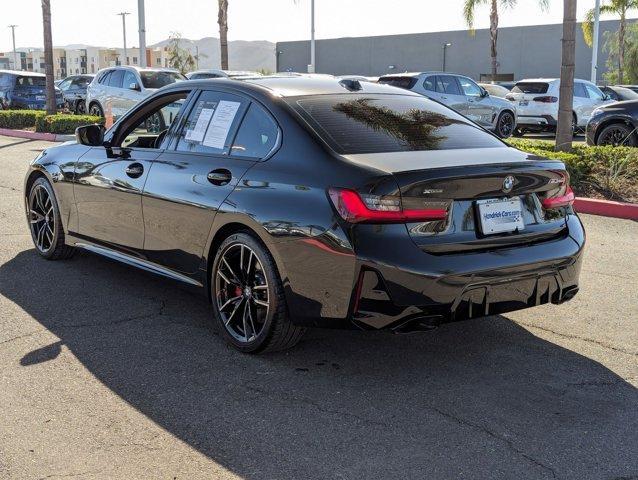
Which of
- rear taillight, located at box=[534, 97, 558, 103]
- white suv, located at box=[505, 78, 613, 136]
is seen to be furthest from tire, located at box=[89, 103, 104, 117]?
rear taillight, located at box=[534, 97, 558, 103]

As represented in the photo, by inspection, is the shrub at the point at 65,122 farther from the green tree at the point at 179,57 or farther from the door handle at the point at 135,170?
the green tree at the point at 179,57

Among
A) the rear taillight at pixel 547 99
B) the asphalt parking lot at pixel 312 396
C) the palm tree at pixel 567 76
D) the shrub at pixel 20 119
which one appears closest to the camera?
the asphalt parking lot at pixel 312 396

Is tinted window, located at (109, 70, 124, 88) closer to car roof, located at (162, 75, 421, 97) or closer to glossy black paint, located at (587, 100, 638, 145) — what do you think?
glossy black paint, located at (587, 100, 638, 145)

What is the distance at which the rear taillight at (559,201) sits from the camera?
14.8ft

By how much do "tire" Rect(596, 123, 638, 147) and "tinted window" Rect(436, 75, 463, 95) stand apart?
6636 mm

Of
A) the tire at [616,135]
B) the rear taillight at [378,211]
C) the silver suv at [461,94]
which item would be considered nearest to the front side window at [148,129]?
the rear taillight at [378,211]

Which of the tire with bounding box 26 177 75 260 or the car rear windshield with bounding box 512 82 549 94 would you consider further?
the car rear windshield with bounding box 512 82 549 94

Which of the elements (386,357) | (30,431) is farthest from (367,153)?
(30,431)

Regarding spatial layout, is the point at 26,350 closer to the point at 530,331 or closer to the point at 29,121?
the point at 530,331

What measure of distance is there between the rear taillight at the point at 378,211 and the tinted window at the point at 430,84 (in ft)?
54.1

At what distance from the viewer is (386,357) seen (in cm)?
466

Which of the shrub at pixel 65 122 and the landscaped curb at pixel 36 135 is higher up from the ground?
the shrub at pixel 65 122

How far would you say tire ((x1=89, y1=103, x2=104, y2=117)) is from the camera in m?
22.7

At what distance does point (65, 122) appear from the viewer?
2106 cm
